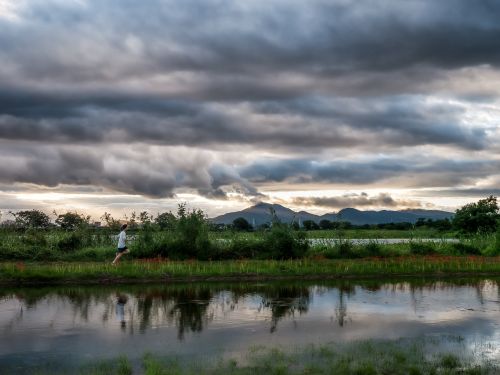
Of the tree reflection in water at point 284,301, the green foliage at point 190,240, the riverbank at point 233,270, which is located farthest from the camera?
the green foliage at point 190,240

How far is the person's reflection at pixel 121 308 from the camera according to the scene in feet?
55.4

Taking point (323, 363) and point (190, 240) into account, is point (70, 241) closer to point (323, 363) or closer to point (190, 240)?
point (190, 240)

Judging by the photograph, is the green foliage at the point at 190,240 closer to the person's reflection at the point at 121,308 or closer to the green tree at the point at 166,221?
the green tree at the point at 166,221

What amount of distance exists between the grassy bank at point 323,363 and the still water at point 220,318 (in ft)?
2.32

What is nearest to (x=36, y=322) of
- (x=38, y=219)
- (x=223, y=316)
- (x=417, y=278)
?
(x=223, y=316)

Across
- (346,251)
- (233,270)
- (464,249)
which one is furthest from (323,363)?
(464,249)

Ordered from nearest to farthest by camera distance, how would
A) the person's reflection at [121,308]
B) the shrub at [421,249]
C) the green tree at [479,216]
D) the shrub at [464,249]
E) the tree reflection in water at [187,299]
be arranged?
the person's reflection at [121,308] < the tree reflection in water at [187,299] < the shrub at [421,249] < the shrub at [464,249] < the green tree at [479,216]

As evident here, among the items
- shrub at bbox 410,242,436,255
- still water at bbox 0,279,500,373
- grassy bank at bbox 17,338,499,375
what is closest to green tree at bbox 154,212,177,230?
still water at bbox 0,279,500,373

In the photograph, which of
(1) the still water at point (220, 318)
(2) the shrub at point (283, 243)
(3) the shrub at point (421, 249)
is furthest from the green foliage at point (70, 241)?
(3) the shrub at point (421, 249)

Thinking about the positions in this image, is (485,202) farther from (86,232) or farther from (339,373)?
(339,373)

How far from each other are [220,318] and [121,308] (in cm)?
382

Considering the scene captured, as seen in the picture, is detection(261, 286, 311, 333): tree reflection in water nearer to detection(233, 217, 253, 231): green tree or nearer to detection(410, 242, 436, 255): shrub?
detection(410, 242, 436, 255): shrub

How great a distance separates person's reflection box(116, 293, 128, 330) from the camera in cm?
1689

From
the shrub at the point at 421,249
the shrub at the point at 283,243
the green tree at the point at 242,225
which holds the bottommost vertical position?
the shrub at the point at 421,249
